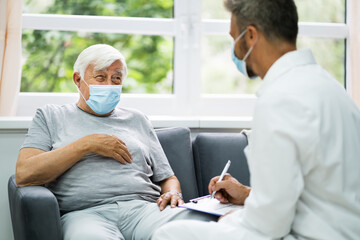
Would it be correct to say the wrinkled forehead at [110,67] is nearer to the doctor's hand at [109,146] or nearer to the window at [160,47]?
the doctor's hand at [109,146]

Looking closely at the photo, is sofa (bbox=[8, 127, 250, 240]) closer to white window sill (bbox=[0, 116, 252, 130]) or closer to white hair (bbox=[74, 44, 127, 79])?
white window sill (bbox=[0, 116, 252, 130])

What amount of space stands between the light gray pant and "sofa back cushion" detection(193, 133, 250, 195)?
1.72 ft

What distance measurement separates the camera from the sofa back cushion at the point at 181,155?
2419 mm

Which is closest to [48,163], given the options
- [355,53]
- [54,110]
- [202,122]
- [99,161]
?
[99,161]

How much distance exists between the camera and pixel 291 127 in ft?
3.63

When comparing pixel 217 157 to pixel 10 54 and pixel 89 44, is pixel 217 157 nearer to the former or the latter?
pixel 89 44

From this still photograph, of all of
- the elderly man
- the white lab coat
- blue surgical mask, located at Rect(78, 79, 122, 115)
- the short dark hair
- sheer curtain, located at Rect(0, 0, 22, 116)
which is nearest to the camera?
the white lab coat

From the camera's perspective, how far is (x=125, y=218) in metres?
1.95

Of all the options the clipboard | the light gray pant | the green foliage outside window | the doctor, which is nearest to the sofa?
the light gray pant

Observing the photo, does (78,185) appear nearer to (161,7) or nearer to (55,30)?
(55,30)

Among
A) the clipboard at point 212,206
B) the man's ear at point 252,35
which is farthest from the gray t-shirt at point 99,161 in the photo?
the man's ear at point 252,35

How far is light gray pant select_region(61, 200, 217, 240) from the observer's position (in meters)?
1.80

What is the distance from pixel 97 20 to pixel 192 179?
128 cm

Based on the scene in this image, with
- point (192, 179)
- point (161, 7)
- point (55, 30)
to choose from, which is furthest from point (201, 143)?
point (55, 30)
